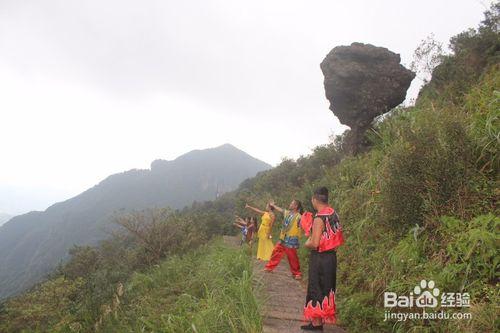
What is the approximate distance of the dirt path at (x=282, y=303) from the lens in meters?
4.91

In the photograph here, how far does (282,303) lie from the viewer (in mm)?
6031

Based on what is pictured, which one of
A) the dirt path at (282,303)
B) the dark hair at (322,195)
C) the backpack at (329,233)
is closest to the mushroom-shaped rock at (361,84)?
the dirt path at (282,303)

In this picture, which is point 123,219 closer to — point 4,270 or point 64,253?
point 64,253

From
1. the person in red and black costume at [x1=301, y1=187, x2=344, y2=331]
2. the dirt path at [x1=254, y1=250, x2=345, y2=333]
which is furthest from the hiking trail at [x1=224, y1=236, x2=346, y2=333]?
the person in red and black costume at [x1=301, y1=187, x2=344, y2=331]

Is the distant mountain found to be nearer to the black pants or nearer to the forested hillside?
the forested hillside

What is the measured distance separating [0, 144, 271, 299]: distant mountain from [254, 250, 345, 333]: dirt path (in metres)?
109

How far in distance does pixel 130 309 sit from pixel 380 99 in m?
14.0

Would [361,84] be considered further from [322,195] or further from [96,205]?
[96,205]

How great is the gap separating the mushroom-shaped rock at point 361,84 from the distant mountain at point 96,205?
344 feet

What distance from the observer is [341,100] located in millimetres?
18203

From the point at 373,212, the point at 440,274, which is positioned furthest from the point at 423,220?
the point at 373,212

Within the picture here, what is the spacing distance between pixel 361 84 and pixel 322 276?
47.4 feet

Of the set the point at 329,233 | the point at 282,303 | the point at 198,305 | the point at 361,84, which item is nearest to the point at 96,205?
the point at 361,84

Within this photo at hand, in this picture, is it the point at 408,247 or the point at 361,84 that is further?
the point at 361,84
